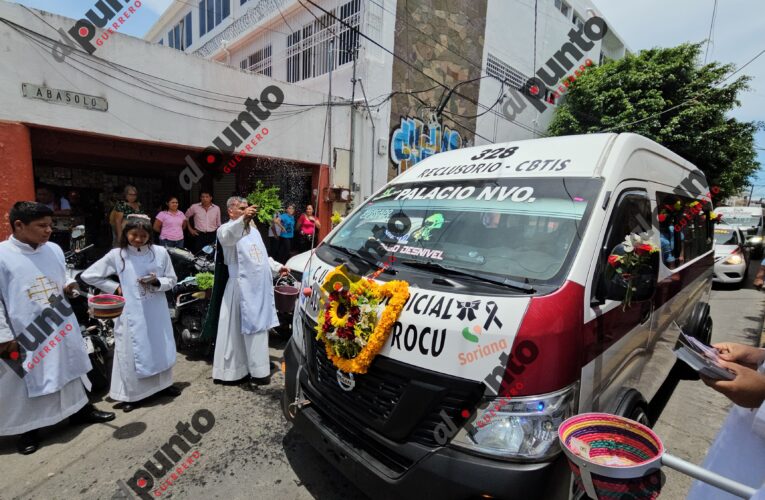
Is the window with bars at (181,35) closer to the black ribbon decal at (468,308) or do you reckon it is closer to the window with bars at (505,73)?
the window with bars at (505,73)

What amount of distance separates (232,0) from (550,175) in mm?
16601

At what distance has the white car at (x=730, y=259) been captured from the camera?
9877 millimetres

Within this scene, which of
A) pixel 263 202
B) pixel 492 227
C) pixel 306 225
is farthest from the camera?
pixel 306 225

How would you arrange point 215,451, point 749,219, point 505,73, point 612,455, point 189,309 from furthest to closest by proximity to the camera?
point 749,219 < point 505,73 < point 189,309 < point 215,451 < point 612,455

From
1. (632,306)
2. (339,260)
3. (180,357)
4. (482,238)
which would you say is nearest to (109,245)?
(180,357)

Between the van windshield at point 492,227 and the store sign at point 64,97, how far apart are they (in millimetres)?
6126

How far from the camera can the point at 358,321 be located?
196 cm

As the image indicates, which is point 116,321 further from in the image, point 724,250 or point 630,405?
point 724,250

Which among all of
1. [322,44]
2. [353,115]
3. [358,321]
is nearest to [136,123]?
[353,115]

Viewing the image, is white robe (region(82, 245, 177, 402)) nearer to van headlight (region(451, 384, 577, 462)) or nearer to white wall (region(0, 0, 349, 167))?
van headlight (region(451, 384, 577, 462))

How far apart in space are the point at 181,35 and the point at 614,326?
77.4ft

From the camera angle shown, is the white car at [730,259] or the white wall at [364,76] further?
the white wall at [364,76]

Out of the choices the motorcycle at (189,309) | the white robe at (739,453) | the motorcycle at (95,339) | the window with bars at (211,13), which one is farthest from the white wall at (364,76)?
the white robe at (739,453)

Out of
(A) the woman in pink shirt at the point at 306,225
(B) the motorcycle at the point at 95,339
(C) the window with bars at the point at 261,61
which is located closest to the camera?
(B) the motorcycle at the point at 95,339
